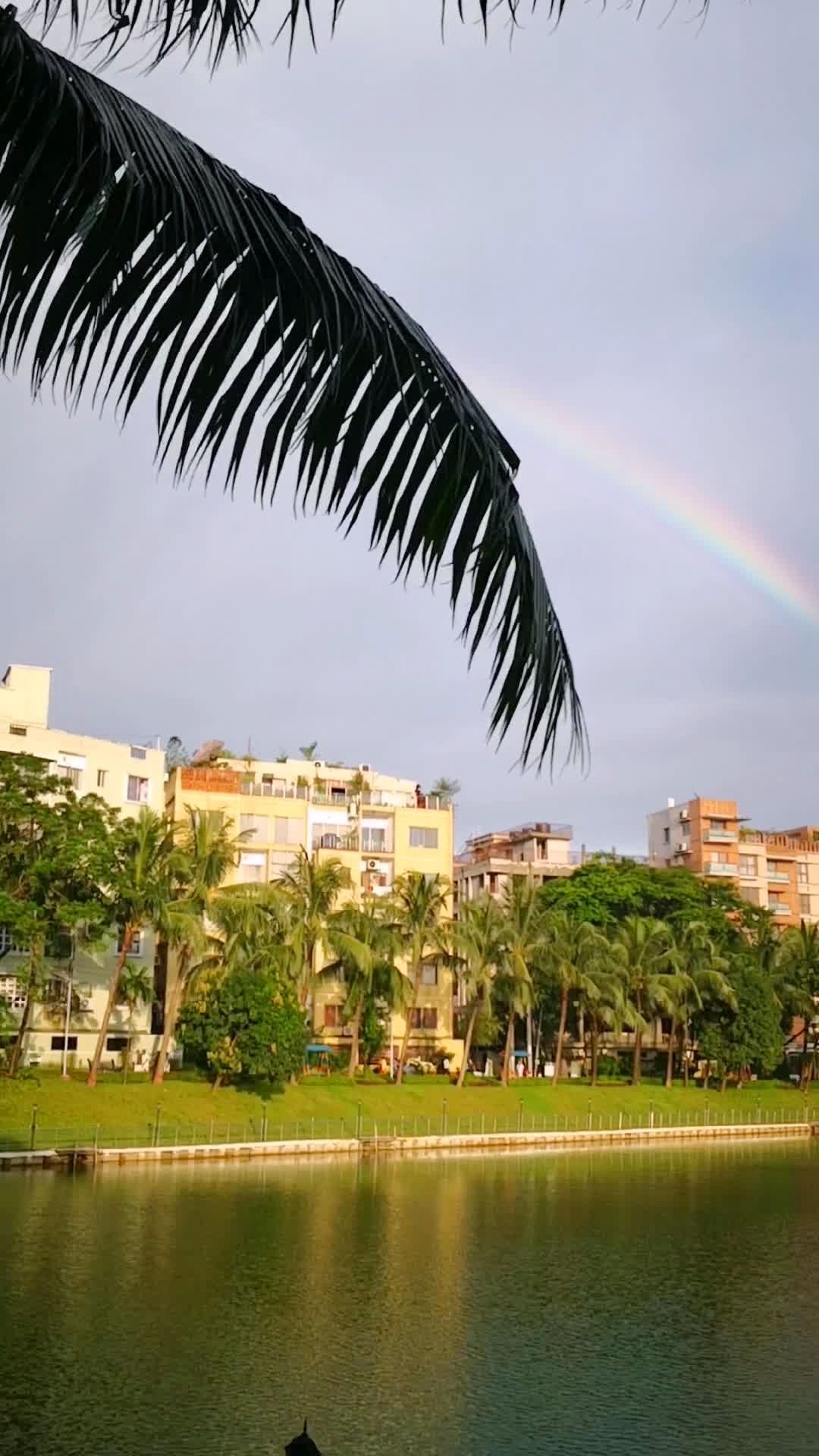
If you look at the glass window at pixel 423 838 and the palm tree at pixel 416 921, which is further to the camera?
the glass window at pixel 423 838

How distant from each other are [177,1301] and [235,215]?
2695cm

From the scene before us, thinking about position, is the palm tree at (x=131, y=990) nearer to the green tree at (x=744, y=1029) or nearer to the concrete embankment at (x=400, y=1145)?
the concrete embankment at (x=400, y=1145)

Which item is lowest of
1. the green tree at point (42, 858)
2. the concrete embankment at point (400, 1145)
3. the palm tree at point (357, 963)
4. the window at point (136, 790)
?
the concrete embankment at point (400, 1145)

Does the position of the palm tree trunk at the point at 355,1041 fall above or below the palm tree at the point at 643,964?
below

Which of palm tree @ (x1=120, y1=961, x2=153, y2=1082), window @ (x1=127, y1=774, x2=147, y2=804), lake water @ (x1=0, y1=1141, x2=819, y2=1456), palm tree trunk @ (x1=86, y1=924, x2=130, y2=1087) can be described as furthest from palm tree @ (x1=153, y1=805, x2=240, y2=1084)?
lake water @ (x1=0, y1=1141, x2=819, y2=1456)

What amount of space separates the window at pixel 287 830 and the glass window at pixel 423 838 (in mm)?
6414

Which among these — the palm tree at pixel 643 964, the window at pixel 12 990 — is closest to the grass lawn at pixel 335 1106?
the window at pixel 12 990

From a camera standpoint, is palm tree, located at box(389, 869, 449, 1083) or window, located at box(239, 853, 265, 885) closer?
palm tree, located at box(389, 869, 449, 1083)

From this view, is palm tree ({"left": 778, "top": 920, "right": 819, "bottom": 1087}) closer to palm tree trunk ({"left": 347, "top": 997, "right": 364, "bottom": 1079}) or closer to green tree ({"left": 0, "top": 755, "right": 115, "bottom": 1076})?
palm tree trunk ({"left": 347, "top": 997, "right": 364, "bottom": 1079})

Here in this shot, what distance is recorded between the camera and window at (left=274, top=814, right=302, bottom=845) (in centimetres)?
7562

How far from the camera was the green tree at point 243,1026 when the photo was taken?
55.0 metres

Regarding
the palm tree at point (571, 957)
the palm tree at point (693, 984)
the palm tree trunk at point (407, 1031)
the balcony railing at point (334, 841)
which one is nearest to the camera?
the palm tree trunk at point (407, 1031)

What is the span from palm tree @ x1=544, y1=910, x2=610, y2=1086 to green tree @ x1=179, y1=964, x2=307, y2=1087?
55.1ft

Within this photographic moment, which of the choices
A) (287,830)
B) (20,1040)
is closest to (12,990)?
(20,1040)
